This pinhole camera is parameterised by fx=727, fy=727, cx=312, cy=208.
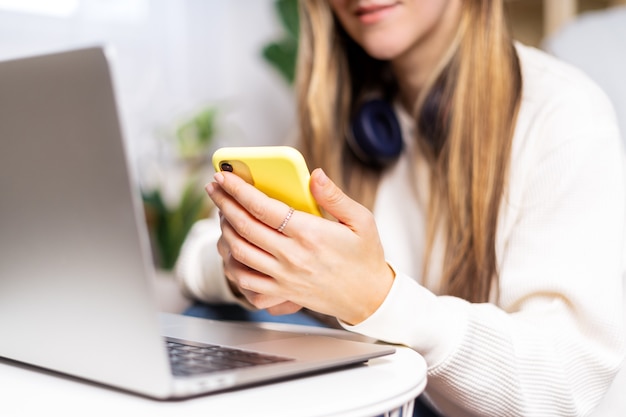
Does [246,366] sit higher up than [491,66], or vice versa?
[491,66]

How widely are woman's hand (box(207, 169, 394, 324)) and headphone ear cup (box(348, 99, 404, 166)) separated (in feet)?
1.56

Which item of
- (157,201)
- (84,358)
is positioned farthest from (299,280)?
(157,201)

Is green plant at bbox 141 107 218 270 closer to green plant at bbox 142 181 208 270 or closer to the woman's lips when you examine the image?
green plant at bbox 142 181 208 270

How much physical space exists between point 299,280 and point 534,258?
1.06 feet

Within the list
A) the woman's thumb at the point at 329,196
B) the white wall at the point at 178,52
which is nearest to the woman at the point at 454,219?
the woman's thumb at the point at 329,196

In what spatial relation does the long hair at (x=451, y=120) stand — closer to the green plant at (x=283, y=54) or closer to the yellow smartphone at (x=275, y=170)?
the yellow smartphone at (x=275, y=170)

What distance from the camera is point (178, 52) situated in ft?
8.94

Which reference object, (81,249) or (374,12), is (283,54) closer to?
(374,12)

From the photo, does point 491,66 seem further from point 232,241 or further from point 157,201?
point 157,201

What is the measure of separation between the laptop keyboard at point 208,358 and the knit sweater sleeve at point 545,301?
0.11m

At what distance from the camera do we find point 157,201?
232 centimetres

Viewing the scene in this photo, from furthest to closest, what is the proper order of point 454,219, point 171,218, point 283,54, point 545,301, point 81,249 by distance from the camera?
point 283,54, point 171,218, point 454,219, point 545,301, point 81,249

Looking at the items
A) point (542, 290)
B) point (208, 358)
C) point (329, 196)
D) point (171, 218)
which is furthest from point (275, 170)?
point (171, 218)

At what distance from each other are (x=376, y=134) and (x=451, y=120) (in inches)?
5.1
